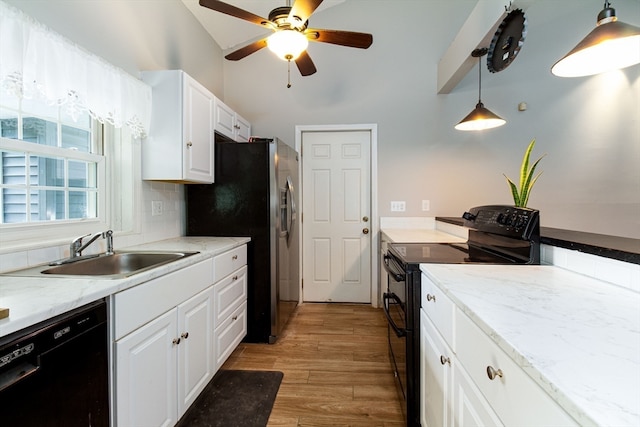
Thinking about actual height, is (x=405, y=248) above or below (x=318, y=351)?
above

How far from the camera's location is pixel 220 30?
9.64 ft

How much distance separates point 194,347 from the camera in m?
1.57

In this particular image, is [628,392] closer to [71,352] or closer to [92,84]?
[71,352]

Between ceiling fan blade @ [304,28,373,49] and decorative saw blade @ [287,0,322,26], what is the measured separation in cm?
16

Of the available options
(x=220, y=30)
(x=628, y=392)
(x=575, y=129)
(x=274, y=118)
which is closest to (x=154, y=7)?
(x=220, y=30)

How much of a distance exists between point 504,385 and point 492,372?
0.16 ft

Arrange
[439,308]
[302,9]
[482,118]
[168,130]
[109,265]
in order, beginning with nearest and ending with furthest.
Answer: [439,308]
[302,9]
[109,265]
[168,130]
[482,118]

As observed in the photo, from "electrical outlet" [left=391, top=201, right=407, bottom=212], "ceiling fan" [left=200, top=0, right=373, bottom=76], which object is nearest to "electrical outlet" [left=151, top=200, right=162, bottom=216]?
"ceiling fan" [left=200, top=0, right=373, bottom=76]

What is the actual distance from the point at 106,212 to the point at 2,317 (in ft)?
3.94

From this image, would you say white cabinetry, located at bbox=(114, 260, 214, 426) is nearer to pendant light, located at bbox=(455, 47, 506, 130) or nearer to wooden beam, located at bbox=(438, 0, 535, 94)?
pendant light, located at bbox=(455, 47, 506, 130)

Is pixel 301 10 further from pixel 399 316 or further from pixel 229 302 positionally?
pixel 229 302

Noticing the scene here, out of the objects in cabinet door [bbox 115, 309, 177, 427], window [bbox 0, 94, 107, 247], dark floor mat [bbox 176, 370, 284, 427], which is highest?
window [bbox 0, 94, 107, 247]

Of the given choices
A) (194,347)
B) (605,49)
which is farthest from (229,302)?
(605,49)

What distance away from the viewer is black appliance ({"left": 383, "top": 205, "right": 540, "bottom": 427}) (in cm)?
136
